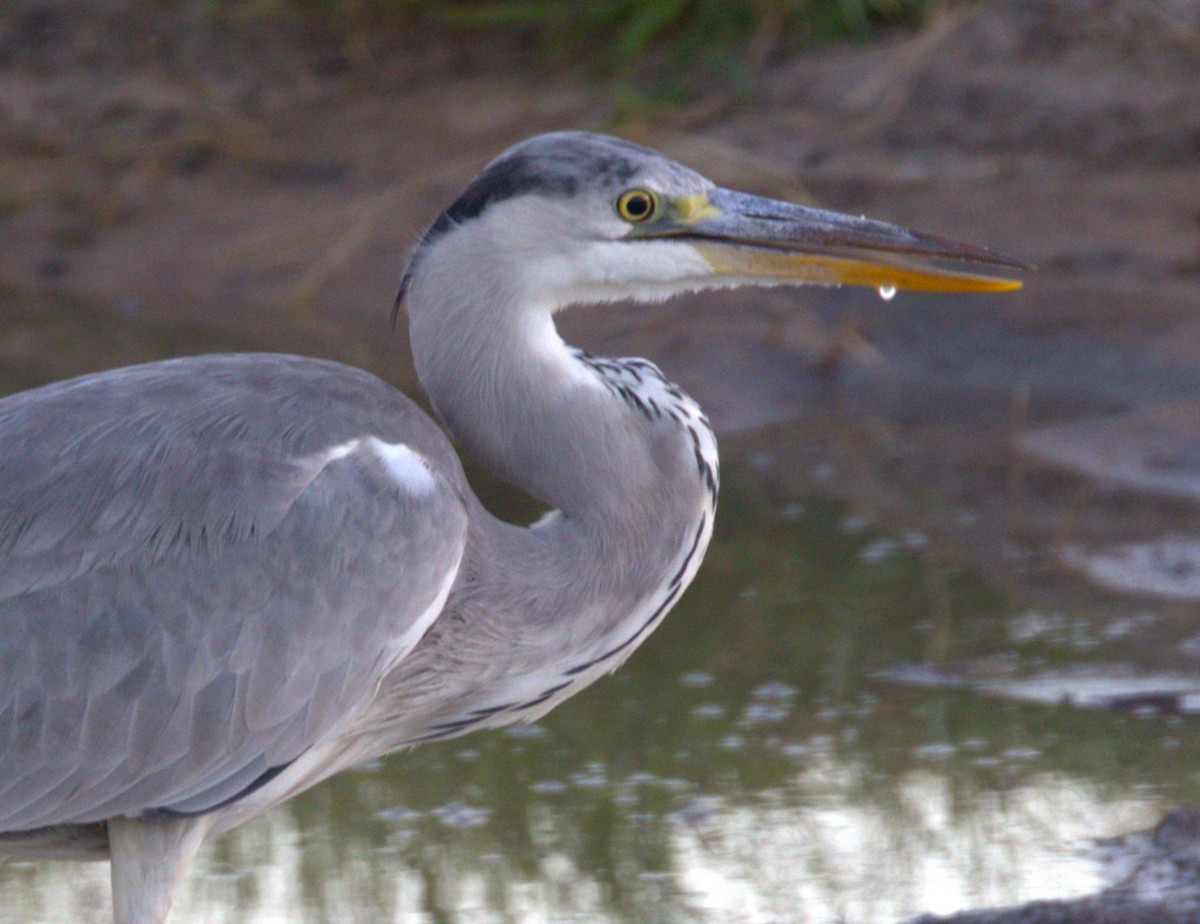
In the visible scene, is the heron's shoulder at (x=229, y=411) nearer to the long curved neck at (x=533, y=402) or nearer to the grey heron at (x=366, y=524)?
the grey heron at (x=366, y=524)

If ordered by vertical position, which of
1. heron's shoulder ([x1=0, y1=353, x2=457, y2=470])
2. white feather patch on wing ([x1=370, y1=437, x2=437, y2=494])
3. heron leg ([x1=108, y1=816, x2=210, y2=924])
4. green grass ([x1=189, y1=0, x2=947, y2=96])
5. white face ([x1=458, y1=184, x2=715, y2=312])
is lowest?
heron leg ([x1=108, y1=816, x2=210, y2=924])

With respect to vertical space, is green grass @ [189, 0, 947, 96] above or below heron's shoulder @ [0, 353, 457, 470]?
above

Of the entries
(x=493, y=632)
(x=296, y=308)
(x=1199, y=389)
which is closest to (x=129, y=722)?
(x=493, y=632)

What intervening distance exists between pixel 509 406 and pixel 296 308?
502 centimetres

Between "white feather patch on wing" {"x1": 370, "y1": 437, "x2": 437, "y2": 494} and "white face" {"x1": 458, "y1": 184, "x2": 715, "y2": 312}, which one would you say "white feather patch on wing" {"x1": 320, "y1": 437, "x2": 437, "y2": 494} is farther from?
"white face" {"x1": 458, "y1": 184, "x2": 715, "y2": 312}

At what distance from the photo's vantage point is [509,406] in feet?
11.8

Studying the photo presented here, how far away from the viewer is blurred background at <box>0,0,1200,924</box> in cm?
402

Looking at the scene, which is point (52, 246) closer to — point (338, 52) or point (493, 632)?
point (338, 52)

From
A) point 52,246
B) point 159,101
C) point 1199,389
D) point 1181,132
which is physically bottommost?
point 1199,389

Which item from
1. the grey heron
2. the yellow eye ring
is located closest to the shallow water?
the grey heron

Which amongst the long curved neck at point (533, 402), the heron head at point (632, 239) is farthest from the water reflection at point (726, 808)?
the heron head at point (632, 239)

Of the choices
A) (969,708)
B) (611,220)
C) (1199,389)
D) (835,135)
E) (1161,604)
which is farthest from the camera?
(835,135)

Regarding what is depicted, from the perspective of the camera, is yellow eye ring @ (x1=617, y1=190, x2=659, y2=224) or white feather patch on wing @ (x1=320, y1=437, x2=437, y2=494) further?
yellow eye ring @ (x1=617, y1=190, x2=659, y2=224)

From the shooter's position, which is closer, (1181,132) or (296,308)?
(1181,132)
